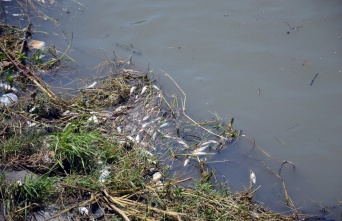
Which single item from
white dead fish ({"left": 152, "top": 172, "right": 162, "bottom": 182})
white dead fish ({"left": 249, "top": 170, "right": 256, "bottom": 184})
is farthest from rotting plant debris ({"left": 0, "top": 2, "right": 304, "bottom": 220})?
white dead fish ({"left": 249, "top": 170, "right": 256, "bottom": 184})

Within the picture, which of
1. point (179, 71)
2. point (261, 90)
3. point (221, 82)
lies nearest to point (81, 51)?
point (179, 71)

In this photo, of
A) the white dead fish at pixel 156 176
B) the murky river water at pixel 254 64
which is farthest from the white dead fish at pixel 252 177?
the white dead fish at pixel 156 176

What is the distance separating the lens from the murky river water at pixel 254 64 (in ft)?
12.5

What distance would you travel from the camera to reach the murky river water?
3801mm

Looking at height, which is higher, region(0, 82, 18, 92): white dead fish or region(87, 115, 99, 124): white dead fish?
region(0, 82, 18, 92): white dead fish

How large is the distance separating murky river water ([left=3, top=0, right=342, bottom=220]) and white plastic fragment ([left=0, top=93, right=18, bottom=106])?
0.76 metres

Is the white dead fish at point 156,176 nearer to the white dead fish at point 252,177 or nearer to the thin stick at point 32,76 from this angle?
the white dead fish at point 252,177

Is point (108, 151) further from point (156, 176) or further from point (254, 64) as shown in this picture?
point (254, 64)

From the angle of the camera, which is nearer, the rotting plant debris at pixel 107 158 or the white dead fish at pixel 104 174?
the rotting plant debris at pixel 107 158

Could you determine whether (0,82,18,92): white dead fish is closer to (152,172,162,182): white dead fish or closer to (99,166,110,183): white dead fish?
(99,166,110,183): white dead fish

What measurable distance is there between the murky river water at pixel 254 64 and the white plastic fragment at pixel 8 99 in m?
0.76

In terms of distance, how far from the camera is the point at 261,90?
4.29 meters

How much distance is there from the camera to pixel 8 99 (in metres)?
3.92

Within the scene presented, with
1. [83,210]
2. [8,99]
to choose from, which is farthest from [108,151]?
[8,99]
